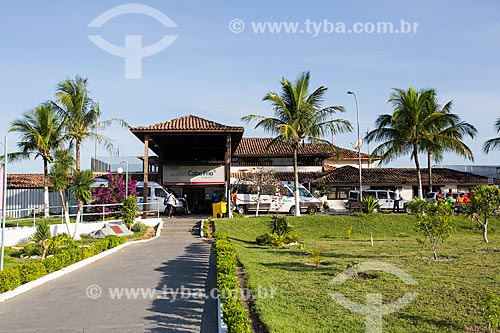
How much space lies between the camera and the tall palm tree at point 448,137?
94.7 feet

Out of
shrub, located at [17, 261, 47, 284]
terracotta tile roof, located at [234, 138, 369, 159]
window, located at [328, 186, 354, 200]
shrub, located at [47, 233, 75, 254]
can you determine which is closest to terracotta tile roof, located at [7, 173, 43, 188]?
terracotta tile roof, located at [234, 138, 369, 159]

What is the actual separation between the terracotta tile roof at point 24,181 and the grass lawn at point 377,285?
24635 mm

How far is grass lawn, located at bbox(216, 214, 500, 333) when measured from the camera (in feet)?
21.5

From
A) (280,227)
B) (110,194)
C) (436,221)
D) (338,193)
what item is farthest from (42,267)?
(338,193)

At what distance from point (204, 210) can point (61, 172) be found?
1643cm

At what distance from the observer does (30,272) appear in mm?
10648

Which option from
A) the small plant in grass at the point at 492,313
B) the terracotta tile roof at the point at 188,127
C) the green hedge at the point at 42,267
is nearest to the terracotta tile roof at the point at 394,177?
the terracotta tile roof at the point at 188,127

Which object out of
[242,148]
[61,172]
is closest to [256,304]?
[61,172]

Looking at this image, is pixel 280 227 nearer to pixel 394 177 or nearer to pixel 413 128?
pixel 413 128

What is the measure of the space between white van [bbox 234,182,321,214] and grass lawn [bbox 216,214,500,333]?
881cm

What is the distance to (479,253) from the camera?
13148mm

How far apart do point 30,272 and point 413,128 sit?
2307 centimetres

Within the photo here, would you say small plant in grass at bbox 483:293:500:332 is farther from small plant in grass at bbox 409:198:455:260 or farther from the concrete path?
small plant in grass at bbox 409:198:455:260

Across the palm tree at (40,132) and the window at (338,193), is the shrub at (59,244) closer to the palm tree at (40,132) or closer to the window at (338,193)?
the palm tree at (40,132)
